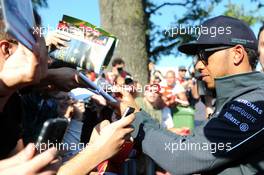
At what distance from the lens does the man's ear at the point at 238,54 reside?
2.63 metres

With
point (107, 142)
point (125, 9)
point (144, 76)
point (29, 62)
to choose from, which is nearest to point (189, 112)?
point (144, 76)

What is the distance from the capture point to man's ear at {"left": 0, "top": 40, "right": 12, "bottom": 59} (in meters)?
1.85

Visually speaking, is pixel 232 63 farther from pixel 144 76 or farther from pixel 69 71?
pixel 144 76

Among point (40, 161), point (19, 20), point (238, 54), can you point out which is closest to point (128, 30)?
point (238, 54)

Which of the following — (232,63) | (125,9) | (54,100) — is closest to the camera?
(232,63)

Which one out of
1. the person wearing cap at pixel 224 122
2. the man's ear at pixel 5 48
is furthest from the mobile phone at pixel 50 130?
the person wearing cap at pixel 224 122

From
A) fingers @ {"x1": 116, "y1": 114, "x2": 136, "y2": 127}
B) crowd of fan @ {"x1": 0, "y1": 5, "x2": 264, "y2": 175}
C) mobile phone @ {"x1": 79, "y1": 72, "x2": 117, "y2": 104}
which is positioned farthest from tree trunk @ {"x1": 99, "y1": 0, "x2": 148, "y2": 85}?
fingers @ {"x1": 116, "y1": 114, "x2": 136, "y2": 127}

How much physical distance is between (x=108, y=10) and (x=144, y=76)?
1.06 m

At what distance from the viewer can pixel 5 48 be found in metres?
1.86

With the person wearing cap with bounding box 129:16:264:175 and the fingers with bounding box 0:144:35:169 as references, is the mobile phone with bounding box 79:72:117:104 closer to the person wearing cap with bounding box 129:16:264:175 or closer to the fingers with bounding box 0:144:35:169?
the person wearing cap with bounding box 129:16:264:175

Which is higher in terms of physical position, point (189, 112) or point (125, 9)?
point (125, 9)

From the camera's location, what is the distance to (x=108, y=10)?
6406 millimetres

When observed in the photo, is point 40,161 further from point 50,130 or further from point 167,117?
point 167,117

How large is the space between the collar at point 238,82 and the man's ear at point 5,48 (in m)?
1.24
